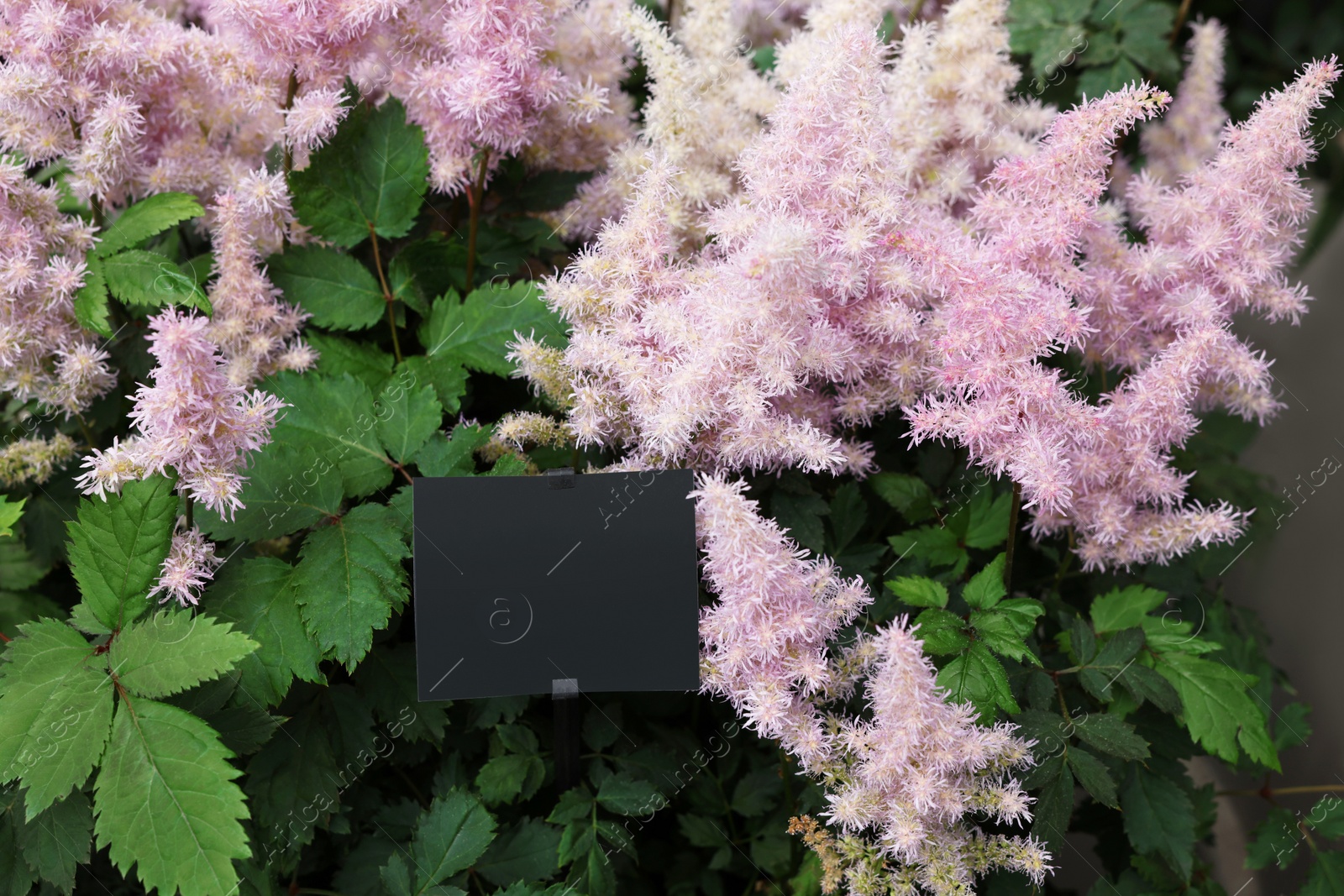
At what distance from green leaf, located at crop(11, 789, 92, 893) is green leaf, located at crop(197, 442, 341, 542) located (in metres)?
0.30

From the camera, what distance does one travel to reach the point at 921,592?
98cm

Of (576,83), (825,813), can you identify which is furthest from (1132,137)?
(825,813)

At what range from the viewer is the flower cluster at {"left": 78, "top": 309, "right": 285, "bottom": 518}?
Answer: 81cm

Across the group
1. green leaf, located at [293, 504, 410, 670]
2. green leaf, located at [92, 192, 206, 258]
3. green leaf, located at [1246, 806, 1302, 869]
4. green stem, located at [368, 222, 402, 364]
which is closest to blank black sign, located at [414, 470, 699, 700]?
green leaf, located at [293, 504, 410, 670]

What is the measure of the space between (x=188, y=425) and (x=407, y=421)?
26cm

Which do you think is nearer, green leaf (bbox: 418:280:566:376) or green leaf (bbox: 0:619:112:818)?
green leaf (bbox: 0:619:112:818)

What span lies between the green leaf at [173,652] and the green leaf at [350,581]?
0.29 ft

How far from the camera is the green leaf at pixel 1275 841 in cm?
117

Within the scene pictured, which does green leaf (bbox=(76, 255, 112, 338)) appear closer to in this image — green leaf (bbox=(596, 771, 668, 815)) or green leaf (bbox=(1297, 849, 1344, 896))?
green leaf (bbox=(596, 771, 668, 815))

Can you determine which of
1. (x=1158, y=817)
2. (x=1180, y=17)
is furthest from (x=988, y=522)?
(x=1180, y=17)

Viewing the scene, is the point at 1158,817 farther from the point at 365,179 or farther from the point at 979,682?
the point at 365,179

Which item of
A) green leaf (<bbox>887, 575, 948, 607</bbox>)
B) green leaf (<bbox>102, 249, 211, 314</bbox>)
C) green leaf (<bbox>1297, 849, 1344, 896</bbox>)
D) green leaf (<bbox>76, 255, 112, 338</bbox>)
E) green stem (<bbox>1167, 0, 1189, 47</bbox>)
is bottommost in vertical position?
green leaf (<bbox>76, 255, 112, 338</bbox>)

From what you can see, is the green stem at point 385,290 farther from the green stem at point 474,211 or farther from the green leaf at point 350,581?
the green leaf at point 350,581

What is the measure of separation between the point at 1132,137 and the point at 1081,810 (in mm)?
1282
